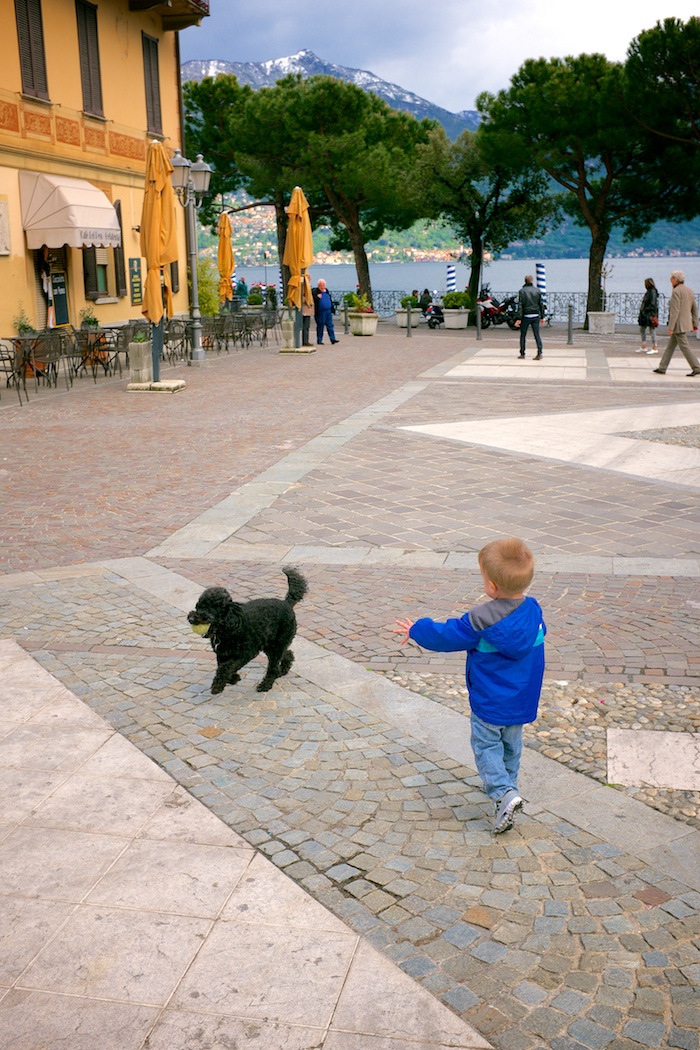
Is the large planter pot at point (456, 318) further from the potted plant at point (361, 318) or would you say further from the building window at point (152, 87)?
the building window at point (152, 87)

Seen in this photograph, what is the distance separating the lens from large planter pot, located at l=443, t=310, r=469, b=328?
1293 inches

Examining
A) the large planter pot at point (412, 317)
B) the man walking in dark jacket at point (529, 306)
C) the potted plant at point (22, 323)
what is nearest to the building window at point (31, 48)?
the potted plant at point (22, 323)

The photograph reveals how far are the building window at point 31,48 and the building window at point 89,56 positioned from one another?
6.21 ft

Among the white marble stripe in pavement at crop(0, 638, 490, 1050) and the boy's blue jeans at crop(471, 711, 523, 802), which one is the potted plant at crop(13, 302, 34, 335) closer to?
the white marble stripe in pavement at crop(0, 638, 490, 1050)

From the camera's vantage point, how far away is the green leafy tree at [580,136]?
29547 millimetres

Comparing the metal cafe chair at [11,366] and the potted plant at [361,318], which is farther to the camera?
the potted plant at [361,318]

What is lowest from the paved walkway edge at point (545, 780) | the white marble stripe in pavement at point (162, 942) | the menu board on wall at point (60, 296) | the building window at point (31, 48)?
the paved walkway edge at point (545, 780)

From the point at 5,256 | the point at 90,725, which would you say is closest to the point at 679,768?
the point at 90,725

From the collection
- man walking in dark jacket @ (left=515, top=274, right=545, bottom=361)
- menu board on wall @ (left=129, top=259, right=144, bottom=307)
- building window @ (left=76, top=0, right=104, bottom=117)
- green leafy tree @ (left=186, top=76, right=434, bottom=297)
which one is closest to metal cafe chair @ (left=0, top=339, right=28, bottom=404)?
menu board on wall @ (left=129, top=259, right=144, bottom=307)

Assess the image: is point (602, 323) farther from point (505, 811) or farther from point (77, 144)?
point (505, 811)

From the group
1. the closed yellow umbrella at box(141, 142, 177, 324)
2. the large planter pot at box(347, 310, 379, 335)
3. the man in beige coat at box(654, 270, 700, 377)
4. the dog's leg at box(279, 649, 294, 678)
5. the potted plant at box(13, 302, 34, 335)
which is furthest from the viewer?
the large planter pot at box(347, 310, 379, 335)

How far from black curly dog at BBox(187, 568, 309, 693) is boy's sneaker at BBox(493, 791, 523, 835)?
1565mm

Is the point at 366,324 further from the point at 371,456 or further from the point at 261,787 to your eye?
the point at 261,787

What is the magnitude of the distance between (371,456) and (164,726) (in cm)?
635
